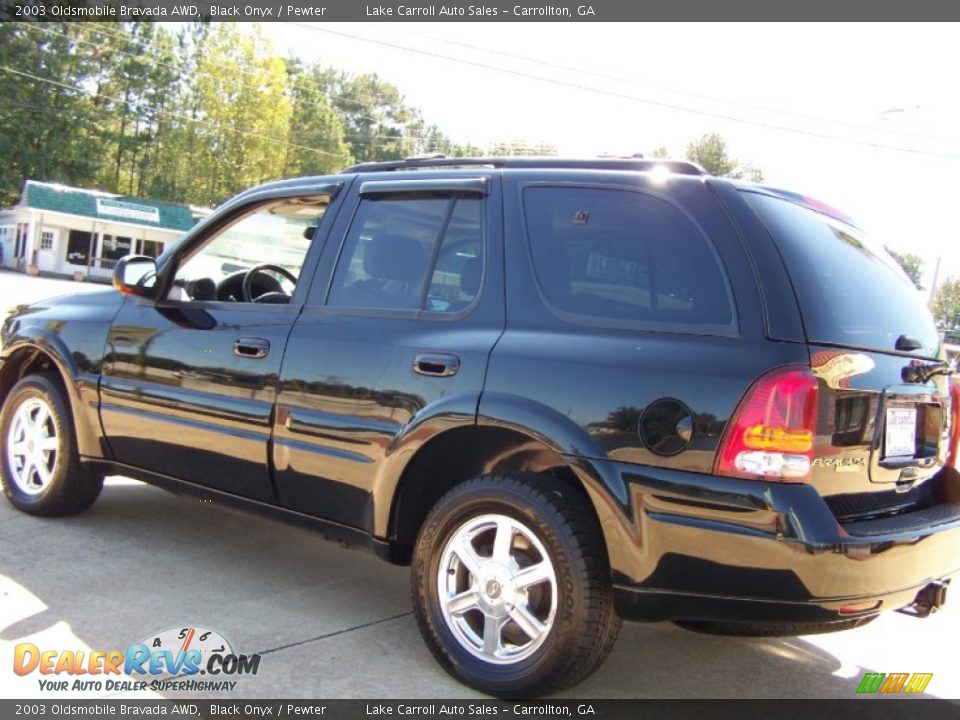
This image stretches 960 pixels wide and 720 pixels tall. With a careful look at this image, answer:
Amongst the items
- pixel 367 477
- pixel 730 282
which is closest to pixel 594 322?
pixel 730 282

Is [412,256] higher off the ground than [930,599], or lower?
higher

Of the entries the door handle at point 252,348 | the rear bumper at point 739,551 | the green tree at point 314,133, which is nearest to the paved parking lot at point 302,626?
the rear bumper at point 739,551

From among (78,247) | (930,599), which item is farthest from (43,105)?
(930,599)

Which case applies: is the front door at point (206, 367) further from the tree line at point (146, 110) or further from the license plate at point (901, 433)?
the tree line at point (146, 110)

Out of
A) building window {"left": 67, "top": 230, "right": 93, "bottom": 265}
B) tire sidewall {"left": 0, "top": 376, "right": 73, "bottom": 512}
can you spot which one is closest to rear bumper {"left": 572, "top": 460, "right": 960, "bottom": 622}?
tire sidewall {"left": 0, "top": 376, "right": 73, "bottom": 512}

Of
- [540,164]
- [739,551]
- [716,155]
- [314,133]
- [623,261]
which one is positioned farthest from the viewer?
[314,133]

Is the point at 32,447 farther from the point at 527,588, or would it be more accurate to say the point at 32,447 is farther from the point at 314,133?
the point at 314,133

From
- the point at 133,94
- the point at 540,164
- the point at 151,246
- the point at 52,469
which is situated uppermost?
the point at 133,94

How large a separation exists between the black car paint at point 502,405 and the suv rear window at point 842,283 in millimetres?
102

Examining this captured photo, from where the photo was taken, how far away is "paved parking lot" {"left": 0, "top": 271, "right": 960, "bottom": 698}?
3.37 m

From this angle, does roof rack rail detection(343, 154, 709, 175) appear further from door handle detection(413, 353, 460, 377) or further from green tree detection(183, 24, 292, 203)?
green tree detection(183, 24, 292, 203)

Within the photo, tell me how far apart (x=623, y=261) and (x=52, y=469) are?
11.4 feet

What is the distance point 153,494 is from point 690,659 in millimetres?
3661

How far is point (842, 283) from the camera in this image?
3.14 m
